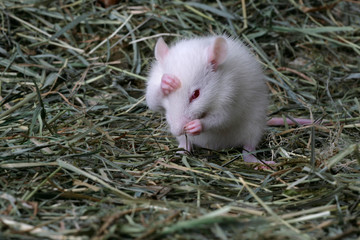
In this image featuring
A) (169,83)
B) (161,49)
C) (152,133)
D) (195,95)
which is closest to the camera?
(169,83)

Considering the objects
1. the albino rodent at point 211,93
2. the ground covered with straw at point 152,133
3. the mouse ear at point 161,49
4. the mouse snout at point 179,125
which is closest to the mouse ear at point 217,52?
the albino rodent at point 211,93

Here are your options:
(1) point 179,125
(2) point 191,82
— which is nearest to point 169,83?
(2) point 191,82

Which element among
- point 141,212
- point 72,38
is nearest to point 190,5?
point 72,38

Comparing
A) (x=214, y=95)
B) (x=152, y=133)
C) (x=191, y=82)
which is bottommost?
(x=152, y=133)

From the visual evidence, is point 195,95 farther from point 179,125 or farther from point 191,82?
point 179,125

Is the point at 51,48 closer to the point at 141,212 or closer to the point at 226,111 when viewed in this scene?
the point at 226,111

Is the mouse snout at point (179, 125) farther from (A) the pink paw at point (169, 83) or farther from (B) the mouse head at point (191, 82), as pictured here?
(A) the pink paw at point (169, 83)

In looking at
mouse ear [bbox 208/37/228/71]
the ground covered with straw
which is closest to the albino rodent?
mouse ear [bbox 208/37/228/71]
